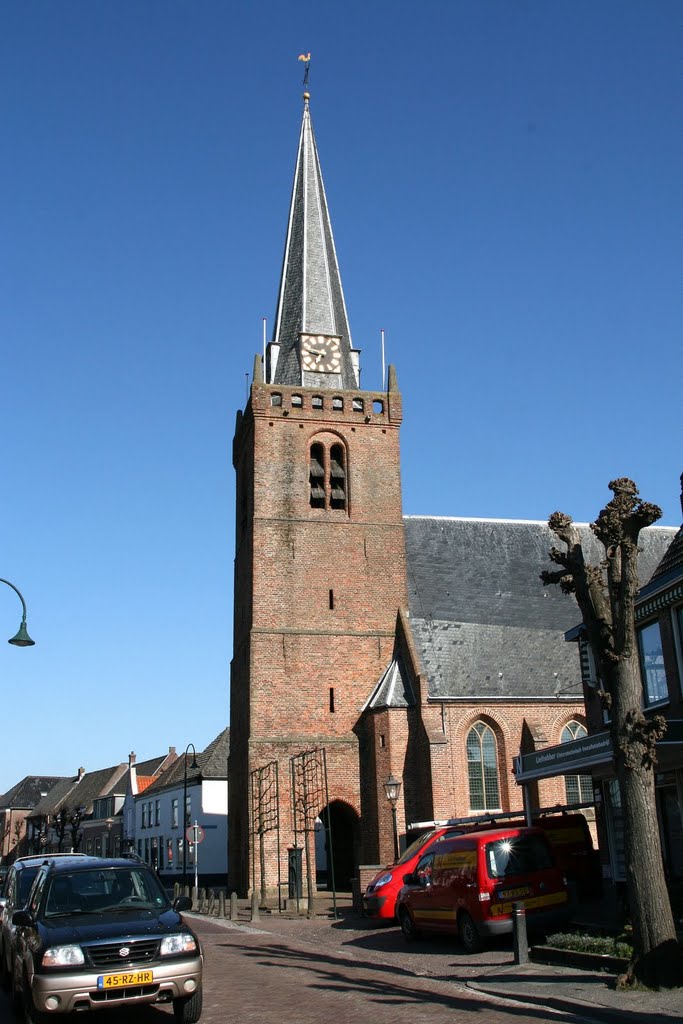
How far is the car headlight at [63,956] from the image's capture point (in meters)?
8.59

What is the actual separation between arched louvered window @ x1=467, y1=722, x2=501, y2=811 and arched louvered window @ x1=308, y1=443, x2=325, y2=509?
946cm

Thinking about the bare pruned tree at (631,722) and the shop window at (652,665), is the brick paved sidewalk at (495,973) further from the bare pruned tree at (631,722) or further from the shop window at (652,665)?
the shop window at (652,665)

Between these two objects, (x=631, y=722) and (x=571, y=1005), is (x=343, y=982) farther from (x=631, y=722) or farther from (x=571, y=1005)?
(x=631, y=722)

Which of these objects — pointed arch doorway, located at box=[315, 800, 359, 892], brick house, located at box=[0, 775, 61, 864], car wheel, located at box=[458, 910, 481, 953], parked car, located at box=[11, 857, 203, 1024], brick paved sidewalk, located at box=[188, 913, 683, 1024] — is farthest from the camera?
brick house, located at box=[0, 775, 61, 864]

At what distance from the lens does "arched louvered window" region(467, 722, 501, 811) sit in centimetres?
3099

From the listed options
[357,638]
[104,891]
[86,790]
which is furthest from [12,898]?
[86,790]

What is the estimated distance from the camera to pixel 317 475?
35062mm

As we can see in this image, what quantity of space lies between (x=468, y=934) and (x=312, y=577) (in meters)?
19.2

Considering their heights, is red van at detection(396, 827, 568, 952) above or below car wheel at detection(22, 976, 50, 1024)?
above

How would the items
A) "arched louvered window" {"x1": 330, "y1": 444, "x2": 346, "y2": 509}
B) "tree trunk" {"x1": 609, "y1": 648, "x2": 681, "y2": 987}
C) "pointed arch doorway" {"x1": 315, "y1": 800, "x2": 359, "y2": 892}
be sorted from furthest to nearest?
1. "arched louvered window" {"x1": 330, "y1": 444, "x2": 346, "y2": 509}
2. "pointed arch doorway" {"x1": 315, "y1": 800, "x2": 359, "y2": 892}
3. "tree trunk" {"x1": 609, "y1": 648, "x2": 681, "y2": 987}

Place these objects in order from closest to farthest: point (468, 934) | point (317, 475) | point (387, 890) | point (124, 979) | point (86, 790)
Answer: point (124, 979)
point (468, 934)
point (387, 890)
point (317, 475)
point (86, 790)

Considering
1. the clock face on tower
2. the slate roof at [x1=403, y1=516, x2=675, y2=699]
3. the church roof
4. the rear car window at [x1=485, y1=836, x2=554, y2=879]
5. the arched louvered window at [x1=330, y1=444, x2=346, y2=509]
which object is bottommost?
the rear car window at [x1=485, y1=836, x2=554, y2=879]

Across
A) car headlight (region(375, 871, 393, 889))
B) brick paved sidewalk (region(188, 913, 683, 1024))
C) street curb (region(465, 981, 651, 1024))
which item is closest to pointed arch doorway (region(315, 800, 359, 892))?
brick paved sidewalk (region(188, 913, 683, 1024))

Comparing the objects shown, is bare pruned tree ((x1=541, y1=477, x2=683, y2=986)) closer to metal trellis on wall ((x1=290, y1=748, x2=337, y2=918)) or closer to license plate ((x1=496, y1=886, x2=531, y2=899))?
license plate ((x1=496, y1=886, x2=531, y2=899))
